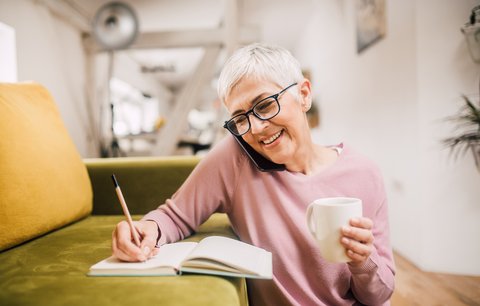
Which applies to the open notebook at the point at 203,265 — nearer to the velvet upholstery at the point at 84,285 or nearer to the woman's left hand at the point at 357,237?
the velvet upholstery at the point at 84,285

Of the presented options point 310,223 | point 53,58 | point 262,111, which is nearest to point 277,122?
point 262,111

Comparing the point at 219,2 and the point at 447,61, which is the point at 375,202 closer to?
the point at 447,61

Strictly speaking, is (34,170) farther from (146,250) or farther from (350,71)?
(350,71)

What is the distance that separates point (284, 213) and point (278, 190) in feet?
0.20

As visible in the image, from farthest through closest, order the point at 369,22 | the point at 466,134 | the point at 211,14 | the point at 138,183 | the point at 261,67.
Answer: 1. the point at 211,14
2. the point at 369,22
3. the point at 466,134
4. the point at 138,183
5. the point at 261,67

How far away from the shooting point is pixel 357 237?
2.00 ft

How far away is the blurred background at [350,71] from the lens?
6.89 feet

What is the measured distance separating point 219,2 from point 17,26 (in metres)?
2.55

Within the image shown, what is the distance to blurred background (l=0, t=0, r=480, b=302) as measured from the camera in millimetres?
2102

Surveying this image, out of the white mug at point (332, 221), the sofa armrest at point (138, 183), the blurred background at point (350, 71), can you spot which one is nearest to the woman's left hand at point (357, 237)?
the white mug at point (332, 221)

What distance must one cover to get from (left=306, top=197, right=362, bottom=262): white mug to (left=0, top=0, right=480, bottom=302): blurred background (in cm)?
183

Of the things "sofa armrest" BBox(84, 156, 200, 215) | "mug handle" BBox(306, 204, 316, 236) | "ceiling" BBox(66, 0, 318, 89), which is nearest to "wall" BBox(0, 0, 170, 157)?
"ceiling" BBox(66, 0, 318, 89)

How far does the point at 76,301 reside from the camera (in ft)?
1.81

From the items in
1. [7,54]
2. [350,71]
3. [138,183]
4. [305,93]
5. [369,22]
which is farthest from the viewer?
[350,71]
